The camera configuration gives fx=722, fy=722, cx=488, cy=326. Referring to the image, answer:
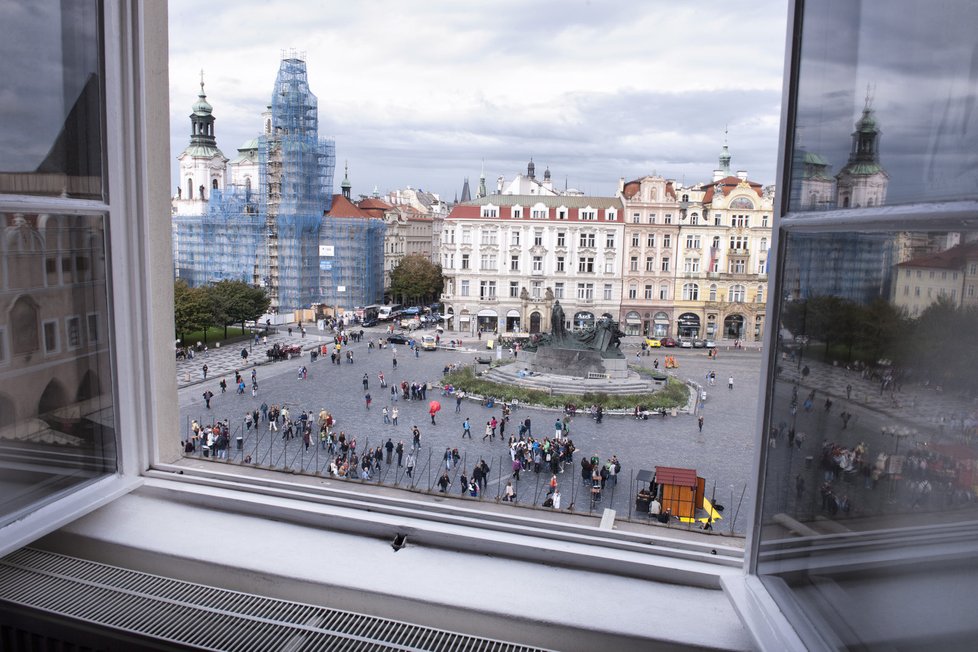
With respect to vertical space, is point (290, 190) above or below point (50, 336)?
above

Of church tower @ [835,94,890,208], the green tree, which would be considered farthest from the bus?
church tower @ [835,94,890,208]

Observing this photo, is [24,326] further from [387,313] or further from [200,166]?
[200,166]

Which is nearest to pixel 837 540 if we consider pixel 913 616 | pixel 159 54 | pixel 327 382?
pixel 913 616

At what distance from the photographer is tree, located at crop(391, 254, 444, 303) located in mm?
29938

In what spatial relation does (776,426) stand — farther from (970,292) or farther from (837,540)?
(970,292)

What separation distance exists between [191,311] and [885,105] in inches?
663

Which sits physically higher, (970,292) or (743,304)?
(970,292)

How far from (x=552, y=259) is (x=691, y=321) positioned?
15.1 feet

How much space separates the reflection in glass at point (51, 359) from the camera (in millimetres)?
1445

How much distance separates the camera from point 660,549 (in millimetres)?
1420

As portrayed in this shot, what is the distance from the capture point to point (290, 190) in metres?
24.8

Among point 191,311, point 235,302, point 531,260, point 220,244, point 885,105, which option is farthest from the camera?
point 220,244

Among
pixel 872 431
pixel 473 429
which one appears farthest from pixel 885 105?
pixel 473 429

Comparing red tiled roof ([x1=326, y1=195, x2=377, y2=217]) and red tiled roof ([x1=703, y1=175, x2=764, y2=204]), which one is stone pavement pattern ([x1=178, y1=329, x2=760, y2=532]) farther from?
red tiled roof ([x1=326, y1=195, x2=377, y2=217])
